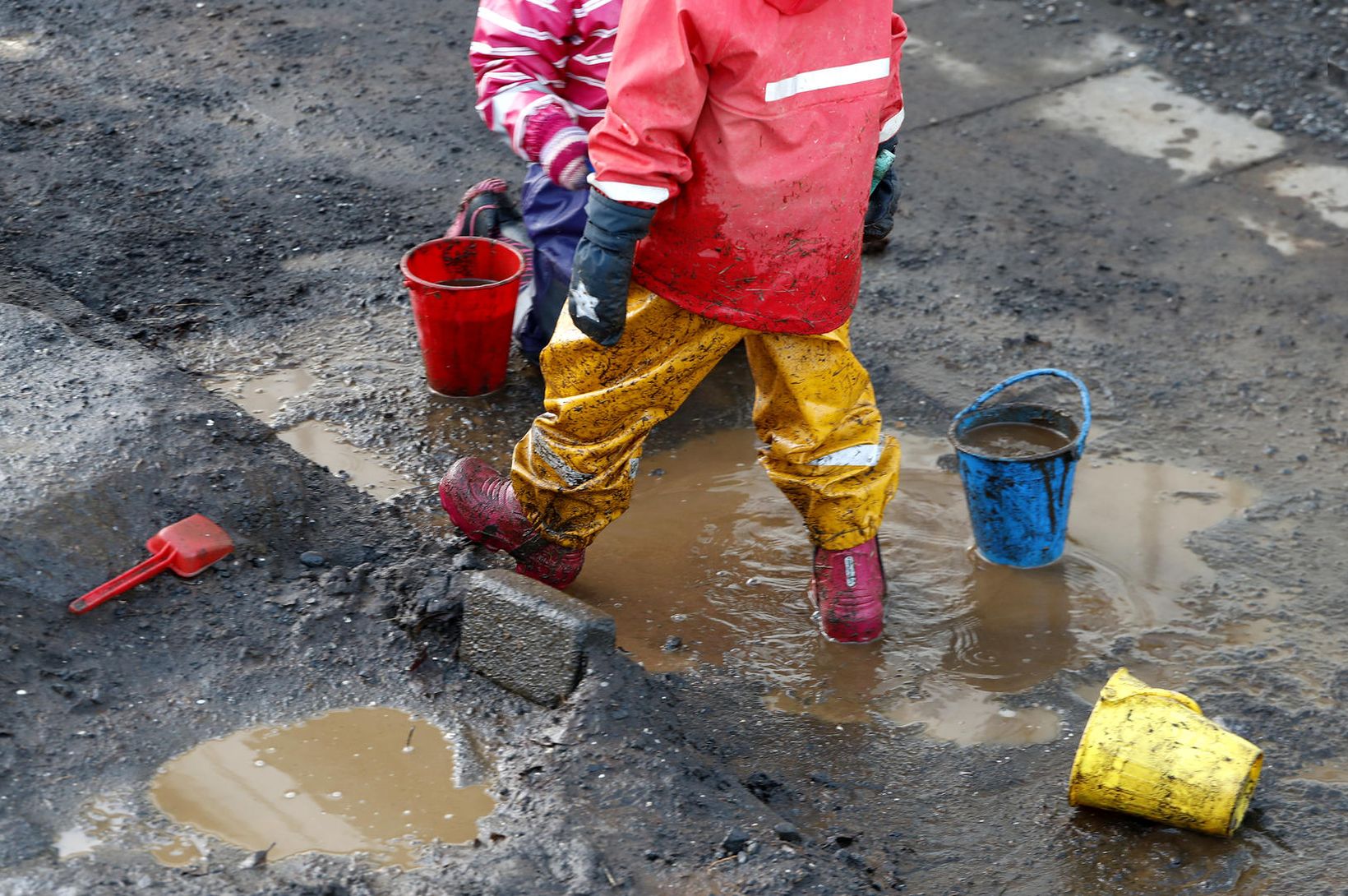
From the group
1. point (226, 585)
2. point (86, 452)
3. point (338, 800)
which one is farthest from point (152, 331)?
point (338, 800)

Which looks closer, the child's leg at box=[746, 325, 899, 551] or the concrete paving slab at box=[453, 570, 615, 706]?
the concrete paving slab at box=[453, 570, 615, 706]

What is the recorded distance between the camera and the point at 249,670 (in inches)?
118

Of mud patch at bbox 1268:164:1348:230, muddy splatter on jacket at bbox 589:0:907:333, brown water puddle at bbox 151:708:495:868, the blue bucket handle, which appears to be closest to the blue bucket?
the blue bucket handle

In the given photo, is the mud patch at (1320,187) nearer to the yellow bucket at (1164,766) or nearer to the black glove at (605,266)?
the yellow bucket at (1164,766)

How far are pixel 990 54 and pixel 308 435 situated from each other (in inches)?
175

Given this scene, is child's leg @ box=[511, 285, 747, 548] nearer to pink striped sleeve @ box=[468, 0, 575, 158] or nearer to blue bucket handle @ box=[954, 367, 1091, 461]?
pink striped sleeve @ box=[468, 0, 575, 158]

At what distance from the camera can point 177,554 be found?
318cm

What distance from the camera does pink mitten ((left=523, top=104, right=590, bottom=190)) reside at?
346cm

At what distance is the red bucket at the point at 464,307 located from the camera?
4.23 m

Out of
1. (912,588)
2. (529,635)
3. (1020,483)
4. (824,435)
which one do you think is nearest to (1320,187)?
(1020,483)

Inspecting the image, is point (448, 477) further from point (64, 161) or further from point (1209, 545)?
point (64, 161)

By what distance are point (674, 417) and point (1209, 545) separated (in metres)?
1.69

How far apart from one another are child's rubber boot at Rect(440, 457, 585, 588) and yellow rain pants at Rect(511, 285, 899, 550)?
58 mm

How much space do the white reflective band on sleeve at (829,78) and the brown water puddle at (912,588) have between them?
4.70ft
